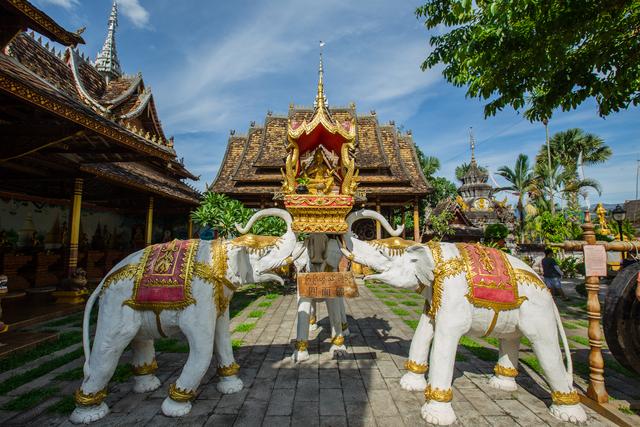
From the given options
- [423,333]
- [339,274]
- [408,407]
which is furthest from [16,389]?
[423,333]

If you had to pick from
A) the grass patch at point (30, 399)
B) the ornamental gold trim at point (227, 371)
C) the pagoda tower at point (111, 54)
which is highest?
the pagoda tower at point (111, 54)

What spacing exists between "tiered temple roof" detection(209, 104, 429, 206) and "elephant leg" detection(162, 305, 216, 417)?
10.9m

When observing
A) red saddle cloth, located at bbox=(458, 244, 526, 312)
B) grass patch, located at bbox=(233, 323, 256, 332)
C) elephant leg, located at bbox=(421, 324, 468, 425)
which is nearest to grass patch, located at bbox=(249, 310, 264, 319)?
grass patch, located at bbox=(233, 323, 256, 332)

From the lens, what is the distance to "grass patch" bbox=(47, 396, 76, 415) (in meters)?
3.20

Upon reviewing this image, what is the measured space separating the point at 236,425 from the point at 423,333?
7.38 feet

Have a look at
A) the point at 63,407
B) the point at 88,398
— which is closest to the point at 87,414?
the point at 88,398

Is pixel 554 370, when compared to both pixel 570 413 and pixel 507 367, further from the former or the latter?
pixel 507 367

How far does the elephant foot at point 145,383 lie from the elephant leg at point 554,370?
4150mm

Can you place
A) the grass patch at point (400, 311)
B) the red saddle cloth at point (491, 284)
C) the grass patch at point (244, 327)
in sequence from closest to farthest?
the red saddle cloth at point (491, 284) < the grass patch at point (244, 327) < the grass patch at point (400, 311)

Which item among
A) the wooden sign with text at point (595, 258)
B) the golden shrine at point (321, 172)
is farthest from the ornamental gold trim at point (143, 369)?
the wooden sign with text at point (595, 258)

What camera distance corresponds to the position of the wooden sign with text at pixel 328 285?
13.1 feet

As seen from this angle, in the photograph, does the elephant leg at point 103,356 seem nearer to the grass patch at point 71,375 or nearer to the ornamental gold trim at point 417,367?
the grass patch at point 71,375

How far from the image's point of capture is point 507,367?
3691mm

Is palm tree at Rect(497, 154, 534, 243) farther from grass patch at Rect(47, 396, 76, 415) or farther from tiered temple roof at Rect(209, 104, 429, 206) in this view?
grass patch at Rect(47, 396, 76, 415)
